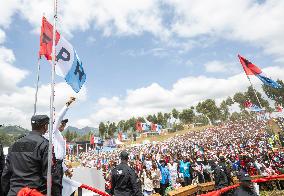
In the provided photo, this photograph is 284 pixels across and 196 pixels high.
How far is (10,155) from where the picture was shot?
438 cm

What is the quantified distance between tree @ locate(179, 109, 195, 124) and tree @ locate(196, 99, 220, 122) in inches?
178

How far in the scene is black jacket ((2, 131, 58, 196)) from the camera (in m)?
4.14

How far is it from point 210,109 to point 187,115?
10447mm

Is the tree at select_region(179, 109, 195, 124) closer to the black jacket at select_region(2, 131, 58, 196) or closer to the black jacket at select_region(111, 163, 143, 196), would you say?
the black jacket at select_region(111, 163, 143, 196)

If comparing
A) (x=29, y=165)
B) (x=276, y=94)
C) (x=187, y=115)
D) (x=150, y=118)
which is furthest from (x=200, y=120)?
(x=29, y=165)

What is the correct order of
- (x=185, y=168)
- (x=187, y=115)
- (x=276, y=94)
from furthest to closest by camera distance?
(x=187, y=115), (x=276, y=94), (x=185, y=168)

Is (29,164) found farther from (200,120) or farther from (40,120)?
(200,120)

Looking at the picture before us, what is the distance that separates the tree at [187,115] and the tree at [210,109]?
4.52 metres

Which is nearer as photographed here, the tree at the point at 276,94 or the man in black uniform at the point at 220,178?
the man in black uniform at the point at 220,178

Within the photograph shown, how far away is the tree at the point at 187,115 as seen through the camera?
13525 cm

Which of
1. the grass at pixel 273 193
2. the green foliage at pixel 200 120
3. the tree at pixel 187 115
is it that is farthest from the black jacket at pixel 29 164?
the tree at pixel 187 115

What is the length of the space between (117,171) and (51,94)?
3.18 meters

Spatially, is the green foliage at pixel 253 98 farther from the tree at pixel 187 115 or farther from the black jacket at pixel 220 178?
the black jacket at pixel 220 178

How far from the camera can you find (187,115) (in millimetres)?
135250
